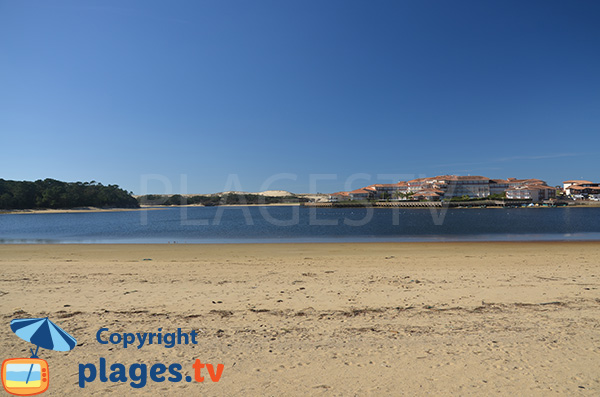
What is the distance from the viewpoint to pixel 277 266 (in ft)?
34.9

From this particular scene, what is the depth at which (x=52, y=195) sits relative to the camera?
311 feet

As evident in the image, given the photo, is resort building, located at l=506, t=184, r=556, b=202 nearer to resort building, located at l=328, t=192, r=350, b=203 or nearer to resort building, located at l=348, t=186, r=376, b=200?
resort building, located at l=348, t=186, r=376, b=200

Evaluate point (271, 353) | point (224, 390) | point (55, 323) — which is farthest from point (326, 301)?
point (55, 323)

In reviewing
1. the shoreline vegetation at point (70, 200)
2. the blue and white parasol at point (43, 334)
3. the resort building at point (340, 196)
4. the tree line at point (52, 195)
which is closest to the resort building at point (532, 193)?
the shoreline vegetation at point (70, 200)

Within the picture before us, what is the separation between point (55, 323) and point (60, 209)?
11566cm

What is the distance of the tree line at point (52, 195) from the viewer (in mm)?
→ 89562

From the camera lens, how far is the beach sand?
3.26 meters

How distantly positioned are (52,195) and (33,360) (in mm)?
115215

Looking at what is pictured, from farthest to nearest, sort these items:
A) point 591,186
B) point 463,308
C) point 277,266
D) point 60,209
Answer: point 591,186 < point 60,209 < point 277,266 < point 463,308

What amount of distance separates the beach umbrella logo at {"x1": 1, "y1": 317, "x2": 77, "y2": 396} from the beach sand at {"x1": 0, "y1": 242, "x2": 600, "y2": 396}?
110 mm

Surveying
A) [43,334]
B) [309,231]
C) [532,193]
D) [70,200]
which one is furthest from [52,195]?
[532,193]

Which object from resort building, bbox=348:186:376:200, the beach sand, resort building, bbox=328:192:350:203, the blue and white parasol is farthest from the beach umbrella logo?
resort building, bbox=328:192:350:203

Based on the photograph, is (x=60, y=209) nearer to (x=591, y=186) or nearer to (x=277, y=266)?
(x=277, y=266)

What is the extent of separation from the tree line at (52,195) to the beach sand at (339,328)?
10821 cm
